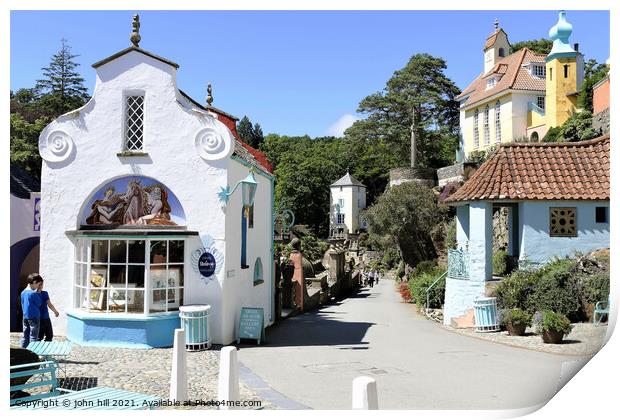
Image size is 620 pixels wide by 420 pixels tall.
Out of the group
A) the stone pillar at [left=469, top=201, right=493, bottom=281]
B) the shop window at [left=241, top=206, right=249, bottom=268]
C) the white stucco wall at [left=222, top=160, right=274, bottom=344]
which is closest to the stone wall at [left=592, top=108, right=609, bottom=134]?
the stone pillar at [left=469, top=201, right=493, bottom=281]

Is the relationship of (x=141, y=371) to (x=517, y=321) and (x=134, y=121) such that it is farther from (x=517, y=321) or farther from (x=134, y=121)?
(x=517, y=321)

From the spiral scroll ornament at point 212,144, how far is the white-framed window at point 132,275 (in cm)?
188

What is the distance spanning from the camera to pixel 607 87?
827 inches

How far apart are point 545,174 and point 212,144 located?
8057mm

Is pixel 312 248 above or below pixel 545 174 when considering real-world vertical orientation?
below

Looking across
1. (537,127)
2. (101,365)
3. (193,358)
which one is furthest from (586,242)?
(537,127)

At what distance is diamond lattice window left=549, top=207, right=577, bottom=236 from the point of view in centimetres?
1313

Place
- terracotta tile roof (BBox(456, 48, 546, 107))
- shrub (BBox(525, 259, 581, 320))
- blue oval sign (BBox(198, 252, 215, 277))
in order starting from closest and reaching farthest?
blue oval sign (BBox(198, 252, 215, 277)), shrub (BBox(525, 259, 581, 320)), terracotta tile roof (BBox(456, 48, 546, 107))

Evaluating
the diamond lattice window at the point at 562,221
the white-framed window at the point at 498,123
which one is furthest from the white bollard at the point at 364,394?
the white-framed window at the point at 498,123

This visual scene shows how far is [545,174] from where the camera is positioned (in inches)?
542

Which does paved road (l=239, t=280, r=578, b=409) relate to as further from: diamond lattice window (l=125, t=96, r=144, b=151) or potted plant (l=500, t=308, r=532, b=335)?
diamond lattice window (l=125, t=96, r=144, b=151)

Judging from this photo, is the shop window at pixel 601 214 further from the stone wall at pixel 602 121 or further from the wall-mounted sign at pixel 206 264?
the stone wall at pixel 602 121

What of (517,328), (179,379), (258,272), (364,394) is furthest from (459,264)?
(364,394)

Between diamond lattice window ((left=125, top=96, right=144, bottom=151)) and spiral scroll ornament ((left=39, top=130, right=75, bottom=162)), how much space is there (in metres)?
1.18
